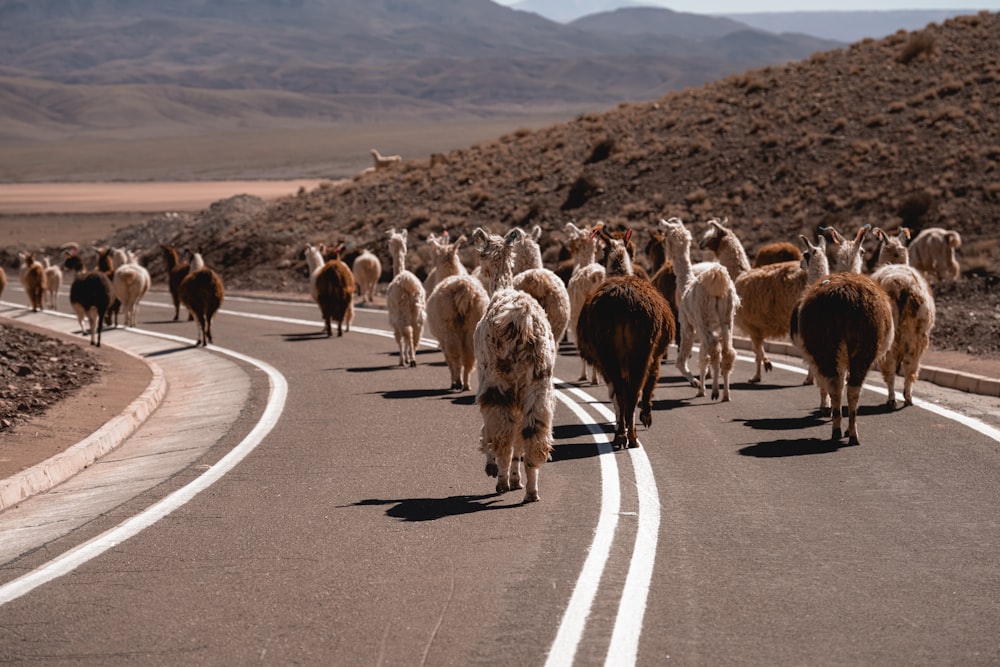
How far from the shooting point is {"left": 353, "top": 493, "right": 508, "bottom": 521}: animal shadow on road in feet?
31.2

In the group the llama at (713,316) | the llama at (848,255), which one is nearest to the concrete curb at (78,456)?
the llama at (713,316)

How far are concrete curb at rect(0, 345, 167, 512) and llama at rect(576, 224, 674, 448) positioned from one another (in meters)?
4.99

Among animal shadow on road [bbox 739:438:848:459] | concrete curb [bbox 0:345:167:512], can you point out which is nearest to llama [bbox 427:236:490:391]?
concrete curb [bbox 0:345:167:512]

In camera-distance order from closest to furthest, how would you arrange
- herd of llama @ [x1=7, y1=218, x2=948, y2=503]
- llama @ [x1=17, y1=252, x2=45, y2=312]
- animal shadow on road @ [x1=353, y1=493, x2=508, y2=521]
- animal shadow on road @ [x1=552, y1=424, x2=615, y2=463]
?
animal shadow on road @ [x1=353, y1=493, x2=508, y2=521] → herd of llama @ [x1=7, y1=218, x2=948, y2=503] → animal shadow on road @ [x1=552, y1=424, x2=615, y2=463] → llama @ [x1=17, y1=252, x2=45, y2=312]

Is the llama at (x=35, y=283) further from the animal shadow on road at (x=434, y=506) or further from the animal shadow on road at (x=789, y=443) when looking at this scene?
the animal shadow on road at (x=434, y=506)

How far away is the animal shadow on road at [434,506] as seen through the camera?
952cm

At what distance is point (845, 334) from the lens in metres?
12.5

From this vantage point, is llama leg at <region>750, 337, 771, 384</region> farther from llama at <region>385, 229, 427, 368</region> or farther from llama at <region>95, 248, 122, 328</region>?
llama at <region>95, 248, 122, 328</region>

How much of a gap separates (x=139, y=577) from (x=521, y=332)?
11.0 feet

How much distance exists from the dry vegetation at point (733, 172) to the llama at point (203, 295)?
1827 centimetres

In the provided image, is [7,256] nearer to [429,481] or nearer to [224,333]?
[224,333]

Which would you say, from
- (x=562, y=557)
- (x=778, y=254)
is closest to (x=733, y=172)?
(x=778, y=254)

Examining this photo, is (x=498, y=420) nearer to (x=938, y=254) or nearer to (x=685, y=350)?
(x=685, y=350)

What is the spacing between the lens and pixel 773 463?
11570 millimetres
